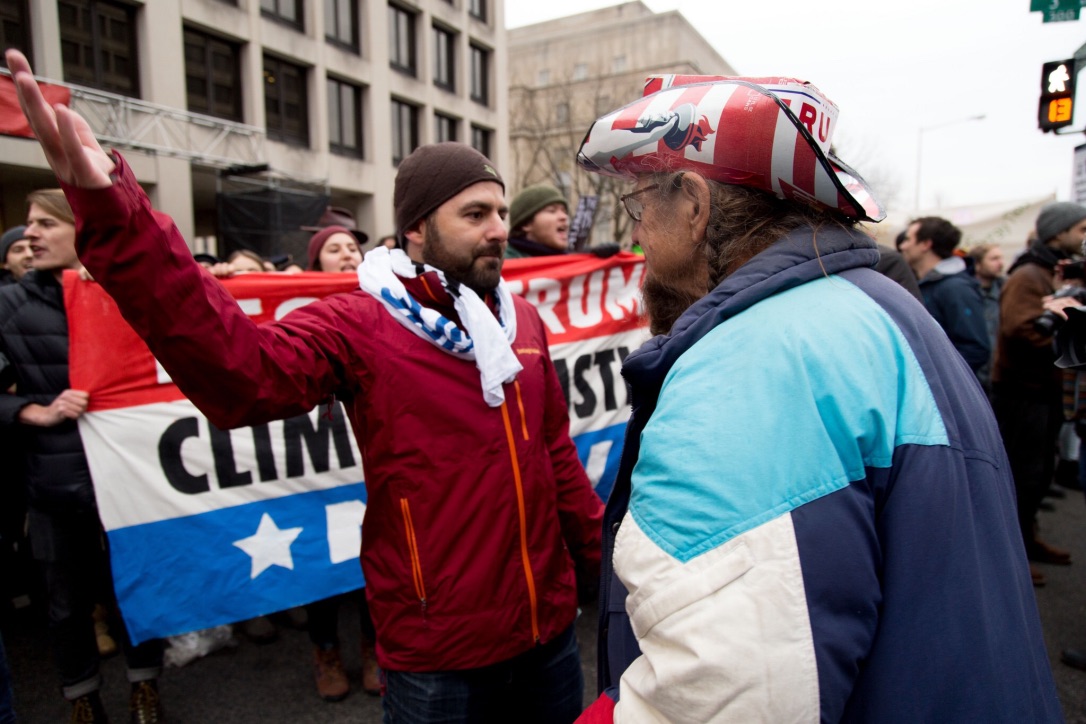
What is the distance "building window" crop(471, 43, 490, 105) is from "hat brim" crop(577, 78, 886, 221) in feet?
90.8

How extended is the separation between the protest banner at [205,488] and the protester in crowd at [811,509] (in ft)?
8.37

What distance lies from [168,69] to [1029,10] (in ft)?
51.6

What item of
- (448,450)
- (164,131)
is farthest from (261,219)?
(448,450)

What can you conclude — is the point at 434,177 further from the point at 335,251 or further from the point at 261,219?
the point at 261,219

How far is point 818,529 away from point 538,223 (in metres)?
3.73

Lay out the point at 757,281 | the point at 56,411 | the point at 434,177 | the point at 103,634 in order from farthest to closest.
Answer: the point at 103,634
the point at 56,411
the point at 434,177
the point at 757,281

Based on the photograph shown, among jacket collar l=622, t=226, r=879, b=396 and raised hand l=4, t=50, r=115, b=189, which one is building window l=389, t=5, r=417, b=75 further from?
jacket collar l=622, t=226, r=879, b=396

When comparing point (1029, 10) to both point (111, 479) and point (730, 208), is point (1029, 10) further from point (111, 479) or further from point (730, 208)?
point (111, 479)

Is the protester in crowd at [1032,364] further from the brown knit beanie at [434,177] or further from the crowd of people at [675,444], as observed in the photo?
the brown knit beanie at [434,177]

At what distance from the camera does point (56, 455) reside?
300cm

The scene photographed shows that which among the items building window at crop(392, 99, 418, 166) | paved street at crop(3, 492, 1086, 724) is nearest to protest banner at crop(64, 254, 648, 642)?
paved street at crop(3, 492, 1086, 724)

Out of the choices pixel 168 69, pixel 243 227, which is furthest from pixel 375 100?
pixel 243 227

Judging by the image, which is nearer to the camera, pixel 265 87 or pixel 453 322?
pixel 453 322

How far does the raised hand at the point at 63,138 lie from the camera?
1.07 meters
